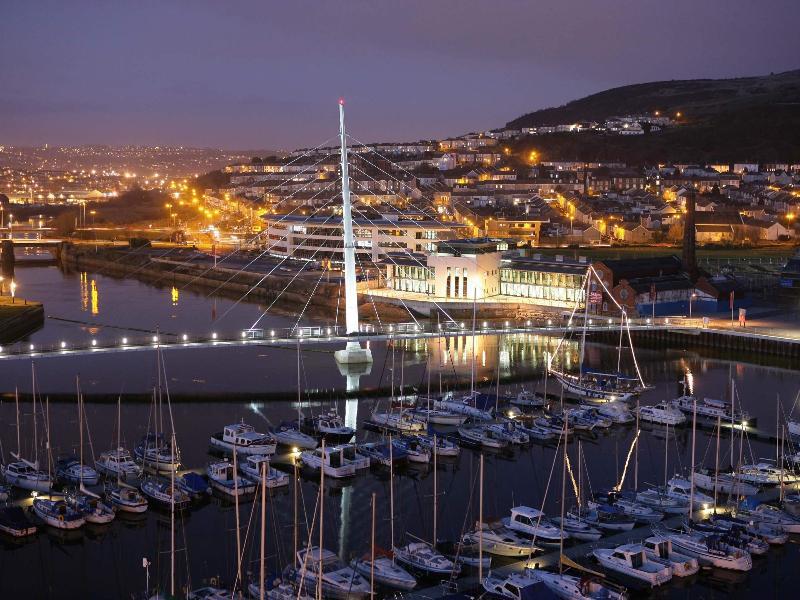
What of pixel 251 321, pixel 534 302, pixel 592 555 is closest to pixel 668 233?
pixel 534 302

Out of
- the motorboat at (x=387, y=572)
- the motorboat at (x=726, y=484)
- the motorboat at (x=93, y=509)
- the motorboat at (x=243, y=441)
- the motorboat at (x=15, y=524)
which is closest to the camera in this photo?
the motorboat at (x=387, y=572)

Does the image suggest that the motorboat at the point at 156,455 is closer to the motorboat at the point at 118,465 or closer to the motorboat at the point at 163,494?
the motorboat at the point at 118,465

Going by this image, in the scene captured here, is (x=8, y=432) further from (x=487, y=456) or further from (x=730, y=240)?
(x=730, y=240)

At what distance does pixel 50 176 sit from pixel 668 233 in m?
120

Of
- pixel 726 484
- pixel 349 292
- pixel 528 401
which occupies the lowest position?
pixel 726 484

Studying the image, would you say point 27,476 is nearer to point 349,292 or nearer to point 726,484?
point 726,484

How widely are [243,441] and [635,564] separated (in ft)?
Result: 20.0

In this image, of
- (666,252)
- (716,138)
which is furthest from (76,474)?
(716,138)

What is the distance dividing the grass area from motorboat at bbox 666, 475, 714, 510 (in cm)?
2436

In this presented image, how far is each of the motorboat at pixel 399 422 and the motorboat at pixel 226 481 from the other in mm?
3067

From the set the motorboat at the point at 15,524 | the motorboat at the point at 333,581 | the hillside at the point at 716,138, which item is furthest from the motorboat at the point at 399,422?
the hillside at the point at 716,138

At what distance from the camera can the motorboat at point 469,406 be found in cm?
1575

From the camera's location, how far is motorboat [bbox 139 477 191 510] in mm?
11992

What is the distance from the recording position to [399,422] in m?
15.3
